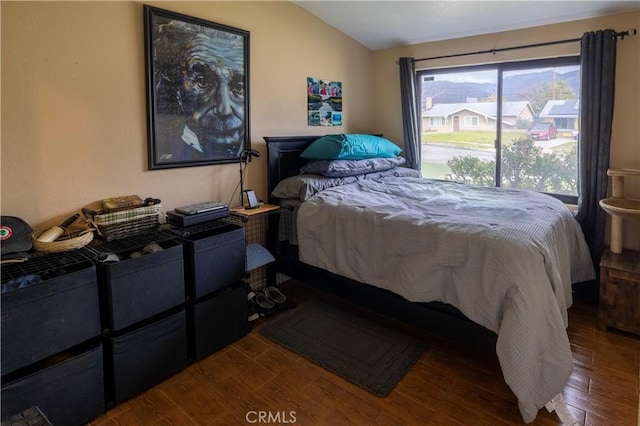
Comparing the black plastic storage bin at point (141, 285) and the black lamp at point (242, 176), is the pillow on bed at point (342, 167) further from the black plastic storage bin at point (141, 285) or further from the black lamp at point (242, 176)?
the black plastic storage bin at point (141, 285)

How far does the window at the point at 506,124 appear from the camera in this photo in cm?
337

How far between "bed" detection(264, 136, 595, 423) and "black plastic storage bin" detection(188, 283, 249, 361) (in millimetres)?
614

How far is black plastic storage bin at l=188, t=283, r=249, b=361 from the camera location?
228 cm

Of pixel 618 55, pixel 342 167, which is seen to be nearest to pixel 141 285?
pixel 342 167

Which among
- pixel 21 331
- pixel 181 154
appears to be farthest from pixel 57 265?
pixel 181 154

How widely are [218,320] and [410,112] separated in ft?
9.51

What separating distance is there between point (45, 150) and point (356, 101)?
3042 millimetres

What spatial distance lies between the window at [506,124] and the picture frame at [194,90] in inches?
86.0

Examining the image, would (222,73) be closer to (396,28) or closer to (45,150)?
(45,150)

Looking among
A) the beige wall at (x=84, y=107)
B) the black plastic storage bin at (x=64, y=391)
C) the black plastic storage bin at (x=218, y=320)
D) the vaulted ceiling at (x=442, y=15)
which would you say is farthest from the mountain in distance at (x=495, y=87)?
the black plastic storage bin at (x=64, y=391)

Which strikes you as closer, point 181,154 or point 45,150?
point 45,150

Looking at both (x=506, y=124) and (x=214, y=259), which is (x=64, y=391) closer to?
(x=214, y=259)

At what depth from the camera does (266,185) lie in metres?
3.27

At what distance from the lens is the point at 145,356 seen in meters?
2.02
